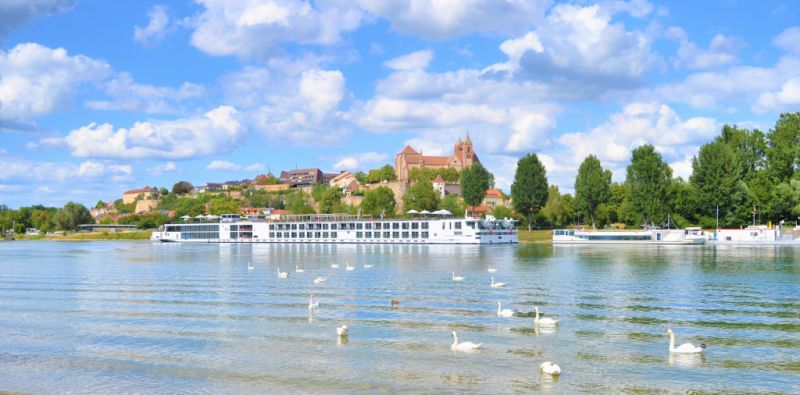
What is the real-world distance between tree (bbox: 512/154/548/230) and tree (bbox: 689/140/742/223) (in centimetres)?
3225

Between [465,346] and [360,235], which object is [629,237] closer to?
[360,235]

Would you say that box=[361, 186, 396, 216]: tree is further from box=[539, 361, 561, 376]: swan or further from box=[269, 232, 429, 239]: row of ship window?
box=[539, 361, 561, 376]: swan

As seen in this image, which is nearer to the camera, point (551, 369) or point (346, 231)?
point (551, 369)

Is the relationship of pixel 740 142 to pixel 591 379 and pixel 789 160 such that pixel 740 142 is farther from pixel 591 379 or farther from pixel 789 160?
pixel 591 379

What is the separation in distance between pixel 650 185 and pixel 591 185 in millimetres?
16145

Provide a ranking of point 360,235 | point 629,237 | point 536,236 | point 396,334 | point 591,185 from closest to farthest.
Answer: point 396,334, point 629,237, point 360,235, point 591,185, point 536,236

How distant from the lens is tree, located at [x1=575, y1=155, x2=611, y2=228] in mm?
138625

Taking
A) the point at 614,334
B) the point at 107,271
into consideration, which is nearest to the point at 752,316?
the point at 614,334

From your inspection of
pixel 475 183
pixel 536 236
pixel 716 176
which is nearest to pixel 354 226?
pixel 536 236

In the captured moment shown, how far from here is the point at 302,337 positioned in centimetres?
2920

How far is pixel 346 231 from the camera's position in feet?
443

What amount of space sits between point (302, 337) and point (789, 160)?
11597 centimetres

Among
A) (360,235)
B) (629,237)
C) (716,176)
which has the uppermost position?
(716,176)

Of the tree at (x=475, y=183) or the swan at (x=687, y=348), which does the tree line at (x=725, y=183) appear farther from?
the swan at (x=687, y=348)
